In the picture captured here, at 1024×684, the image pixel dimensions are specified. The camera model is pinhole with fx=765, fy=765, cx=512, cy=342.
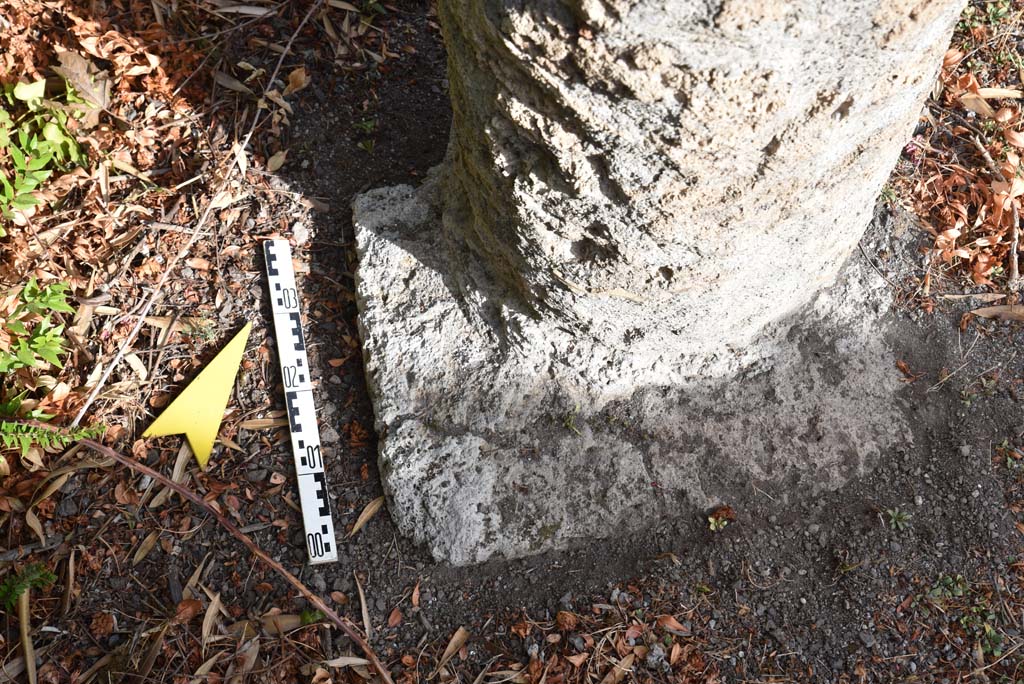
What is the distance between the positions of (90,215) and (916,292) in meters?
2.76

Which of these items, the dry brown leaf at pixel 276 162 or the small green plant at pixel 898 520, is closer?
the small green plant at pixel 898 520

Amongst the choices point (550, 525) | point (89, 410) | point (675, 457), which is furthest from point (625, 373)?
point (89, 410)

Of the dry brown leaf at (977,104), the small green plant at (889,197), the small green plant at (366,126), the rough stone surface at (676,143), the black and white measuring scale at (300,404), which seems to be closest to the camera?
the rough stone surface at (676,143)

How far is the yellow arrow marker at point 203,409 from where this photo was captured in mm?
2330

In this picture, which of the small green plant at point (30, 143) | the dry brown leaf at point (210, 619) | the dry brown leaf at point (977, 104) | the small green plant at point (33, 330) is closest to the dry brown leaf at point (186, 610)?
the dry brown leaf at point (210, 619)

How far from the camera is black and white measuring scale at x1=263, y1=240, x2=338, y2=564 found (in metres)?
2.23

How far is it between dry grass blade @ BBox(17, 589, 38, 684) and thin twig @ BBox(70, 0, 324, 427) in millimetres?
500

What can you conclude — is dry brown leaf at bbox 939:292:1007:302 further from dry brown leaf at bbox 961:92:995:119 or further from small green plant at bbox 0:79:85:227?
small green plant at bbox 0:79:85:227

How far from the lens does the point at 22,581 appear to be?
6.81ft

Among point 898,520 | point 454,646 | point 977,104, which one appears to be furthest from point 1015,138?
point 454,646

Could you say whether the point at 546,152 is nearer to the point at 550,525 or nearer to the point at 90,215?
the point at 550,525

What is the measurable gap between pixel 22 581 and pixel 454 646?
1.18 m

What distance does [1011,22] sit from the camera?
2748 mm

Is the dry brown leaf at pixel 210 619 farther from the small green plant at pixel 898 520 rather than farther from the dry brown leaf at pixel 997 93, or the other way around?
the dry brown leaf at pixel 997 93
